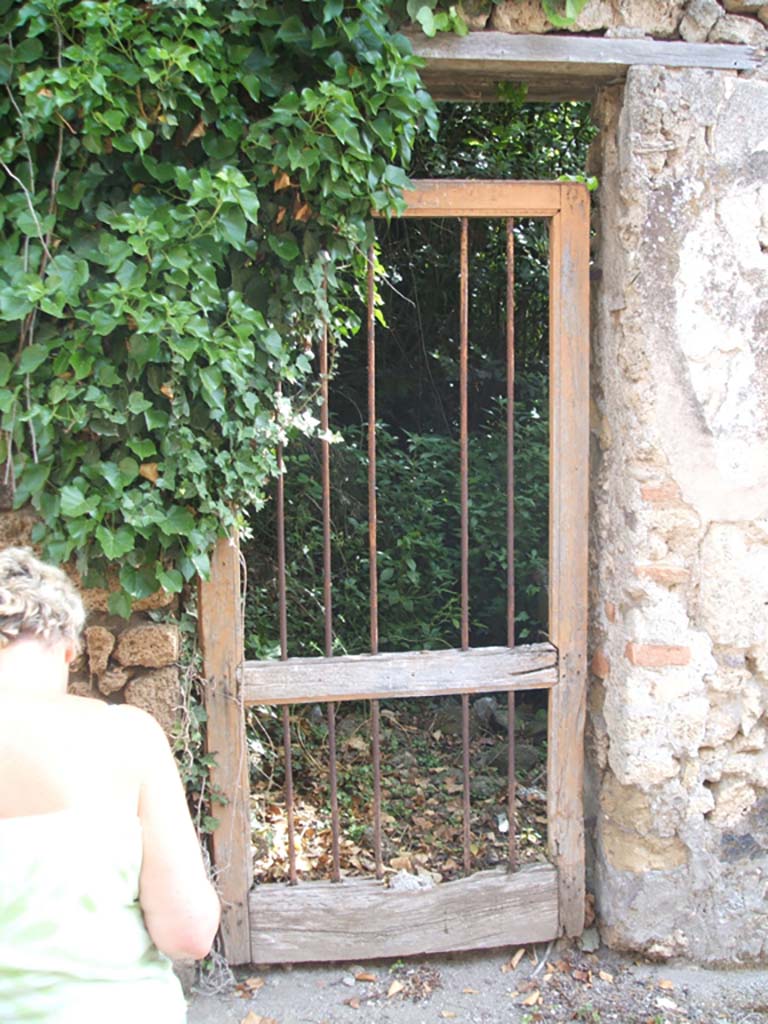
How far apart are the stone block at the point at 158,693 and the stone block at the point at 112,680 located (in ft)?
0.09

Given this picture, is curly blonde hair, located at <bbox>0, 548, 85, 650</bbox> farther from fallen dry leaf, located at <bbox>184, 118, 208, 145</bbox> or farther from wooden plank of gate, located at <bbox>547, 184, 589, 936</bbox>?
wooden plank of gate, located at <bbox>547, 184, 589, 936</bbox>

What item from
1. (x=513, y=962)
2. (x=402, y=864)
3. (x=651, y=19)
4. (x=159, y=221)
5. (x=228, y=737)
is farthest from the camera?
(x=402, y=864)

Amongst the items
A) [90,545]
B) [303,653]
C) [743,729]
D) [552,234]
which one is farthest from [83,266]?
[303,653]

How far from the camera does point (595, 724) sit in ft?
10.5

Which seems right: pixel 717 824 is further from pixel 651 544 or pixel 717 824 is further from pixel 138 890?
pixel 138 890

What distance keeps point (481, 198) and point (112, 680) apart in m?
1.82

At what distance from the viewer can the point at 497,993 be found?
3.08 m

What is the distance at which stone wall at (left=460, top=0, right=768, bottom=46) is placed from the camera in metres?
2.81

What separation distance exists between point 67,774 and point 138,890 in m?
0.26

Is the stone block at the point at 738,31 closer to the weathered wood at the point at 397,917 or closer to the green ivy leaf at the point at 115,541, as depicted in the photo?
the green ivy leaf at the point at 115,541

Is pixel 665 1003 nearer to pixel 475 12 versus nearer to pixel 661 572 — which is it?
pixel 661 572

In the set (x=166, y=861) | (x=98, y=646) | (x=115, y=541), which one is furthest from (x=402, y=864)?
(x=166, y=861)

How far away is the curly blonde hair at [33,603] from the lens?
1.58m

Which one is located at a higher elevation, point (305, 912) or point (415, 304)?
point (415, 304)
